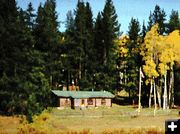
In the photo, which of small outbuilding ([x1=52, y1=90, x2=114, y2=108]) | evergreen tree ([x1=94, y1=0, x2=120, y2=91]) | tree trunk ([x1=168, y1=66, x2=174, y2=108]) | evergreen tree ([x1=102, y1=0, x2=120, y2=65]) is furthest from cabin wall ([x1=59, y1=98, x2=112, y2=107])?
tree trunk ([x1=168, y1=66, x2=174, y2=108])

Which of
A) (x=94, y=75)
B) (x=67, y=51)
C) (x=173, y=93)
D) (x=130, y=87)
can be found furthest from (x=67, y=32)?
(x=173, y=93)

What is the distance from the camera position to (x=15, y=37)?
Result: 156ft

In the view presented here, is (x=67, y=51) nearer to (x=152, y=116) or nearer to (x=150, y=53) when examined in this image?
(x=150, y=53)

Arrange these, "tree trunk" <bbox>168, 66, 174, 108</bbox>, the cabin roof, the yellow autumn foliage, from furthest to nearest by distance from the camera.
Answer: the yellow autumn foliage
"tree trunk" <bbox>168, 66, 174, 108</bbox>
the cabin roof

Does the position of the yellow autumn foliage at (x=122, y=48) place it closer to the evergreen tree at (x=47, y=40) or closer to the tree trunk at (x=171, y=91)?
the tree trunk at (x=171, y=91)

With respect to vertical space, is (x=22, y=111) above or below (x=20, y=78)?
below

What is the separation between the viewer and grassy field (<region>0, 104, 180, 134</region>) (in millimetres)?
34531

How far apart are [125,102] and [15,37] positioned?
1307 inches

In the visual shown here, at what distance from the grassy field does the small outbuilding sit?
39.2 ft

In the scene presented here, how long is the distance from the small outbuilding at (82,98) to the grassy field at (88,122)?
11.9 metres

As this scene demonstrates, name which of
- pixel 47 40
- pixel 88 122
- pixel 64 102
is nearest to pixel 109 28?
pixel 47 40

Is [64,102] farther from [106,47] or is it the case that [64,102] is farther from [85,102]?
[106,47]

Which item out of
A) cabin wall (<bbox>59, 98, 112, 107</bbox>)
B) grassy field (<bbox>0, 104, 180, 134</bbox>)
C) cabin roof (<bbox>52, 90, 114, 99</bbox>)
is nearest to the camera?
grassy field (<bbox>0, 104, 180, 134</bbox>)

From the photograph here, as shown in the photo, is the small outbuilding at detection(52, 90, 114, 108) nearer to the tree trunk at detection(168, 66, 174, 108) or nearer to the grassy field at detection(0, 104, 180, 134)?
the tree trunk at detection(168, 66, 174, 108)
